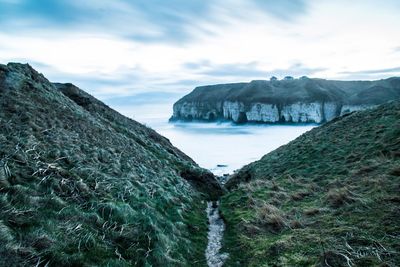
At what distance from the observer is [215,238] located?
50.1ft

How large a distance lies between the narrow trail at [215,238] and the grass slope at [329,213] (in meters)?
0.41

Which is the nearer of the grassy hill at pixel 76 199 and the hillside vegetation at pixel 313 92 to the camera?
the grassy hill at pixel 76 199

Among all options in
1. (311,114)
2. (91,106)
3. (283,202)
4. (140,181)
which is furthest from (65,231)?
(311,114)

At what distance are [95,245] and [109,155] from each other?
417 inches

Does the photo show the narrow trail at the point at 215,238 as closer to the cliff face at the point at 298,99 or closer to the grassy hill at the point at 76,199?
the grassy hill at the point at 76,199

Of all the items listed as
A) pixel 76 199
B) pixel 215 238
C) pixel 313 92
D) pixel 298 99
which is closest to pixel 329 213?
pixel 215 238

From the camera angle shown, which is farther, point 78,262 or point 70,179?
point 70,179

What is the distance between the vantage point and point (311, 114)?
165250mm

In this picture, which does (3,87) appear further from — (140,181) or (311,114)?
(311,114)

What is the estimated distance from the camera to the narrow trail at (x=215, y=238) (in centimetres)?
1246

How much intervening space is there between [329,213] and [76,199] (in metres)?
10.6

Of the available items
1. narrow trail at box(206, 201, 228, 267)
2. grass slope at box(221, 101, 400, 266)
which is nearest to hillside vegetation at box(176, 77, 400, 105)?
grass slope at box(221, 101, 400, 266)

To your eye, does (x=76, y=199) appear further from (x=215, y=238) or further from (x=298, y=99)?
(x=298, y=99)

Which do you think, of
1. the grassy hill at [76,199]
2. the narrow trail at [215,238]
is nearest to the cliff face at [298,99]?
the narrow trail at [215,238]
